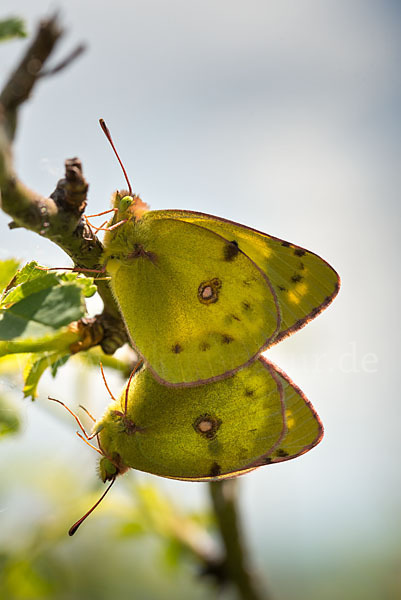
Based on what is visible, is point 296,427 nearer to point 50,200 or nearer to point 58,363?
point 58,363

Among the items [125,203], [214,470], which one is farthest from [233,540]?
[125,203]

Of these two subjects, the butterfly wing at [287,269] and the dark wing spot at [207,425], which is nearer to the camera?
the dark wing spot at [207,425]

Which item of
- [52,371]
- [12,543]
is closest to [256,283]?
[52,371]

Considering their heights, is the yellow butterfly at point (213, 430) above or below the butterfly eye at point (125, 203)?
below

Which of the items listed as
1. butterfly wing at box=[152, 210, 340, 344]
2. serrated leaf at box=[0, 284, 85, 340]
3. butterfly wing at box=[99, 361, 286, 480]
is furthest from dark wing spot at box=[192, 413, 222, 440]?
serrated leaf at box=[0, 284, 85, 340]

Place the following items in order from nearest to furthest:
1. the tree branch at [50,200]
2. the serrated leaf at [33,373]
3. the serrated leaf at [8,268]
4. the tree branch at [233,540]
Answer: the tree branch at [50,200] < the serrated leaf at [8,268] < the serrated leaf at [33,373] < the tree branch at [233,540]

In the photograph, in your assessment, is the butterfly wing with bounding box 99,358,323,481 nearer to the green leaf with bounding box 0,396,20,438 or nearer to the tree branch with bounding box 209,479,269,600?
the green leaf with bounding box 0,396,20,438

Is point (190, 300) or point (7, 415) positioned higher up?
point (190, 300)

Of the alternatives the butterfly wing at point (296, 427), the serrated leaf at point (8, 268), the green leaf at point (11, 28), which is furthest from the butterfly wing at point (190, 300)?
the green leaf at point (11, 28)

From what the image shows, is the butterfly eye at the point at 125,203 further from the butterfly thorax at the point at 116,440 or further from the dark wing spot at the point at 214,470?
the dark wing spot at the point at 214,470
